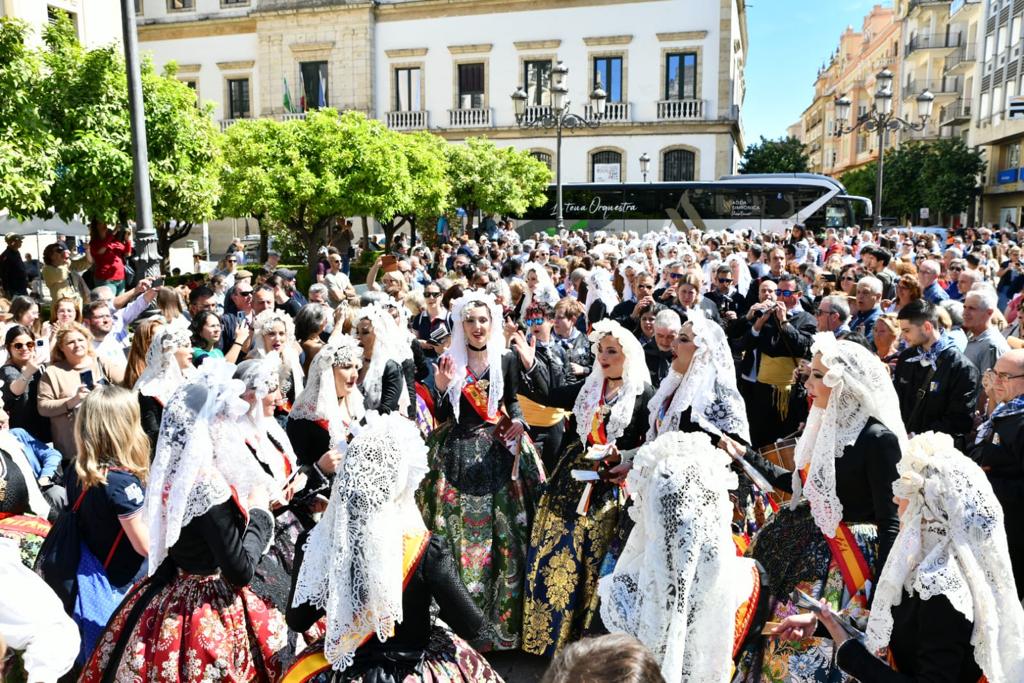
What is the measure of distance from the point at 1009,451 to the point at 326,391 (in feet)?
10.6

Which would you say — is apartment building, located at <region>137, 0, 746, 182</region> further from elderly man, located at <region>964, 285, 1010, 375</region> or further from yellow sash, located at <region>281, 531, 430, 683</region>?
yellow sash, located at <region>281, 531, 430, 683</region>

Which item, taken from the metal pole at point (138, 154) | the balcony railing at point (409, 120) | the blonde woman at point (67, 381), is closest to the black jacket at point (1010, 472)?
the blonde woman at point (67, 381)

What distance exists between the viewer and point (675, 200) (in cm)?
3269

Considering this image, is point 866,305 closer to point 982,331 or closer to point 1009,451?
point 982,331

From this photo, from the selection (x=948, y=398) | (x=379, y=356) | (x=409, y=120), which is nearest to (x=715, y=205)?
(x=409, y=120)

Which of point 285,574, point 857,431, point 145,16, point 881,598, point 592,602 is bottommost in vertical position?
point 592,602

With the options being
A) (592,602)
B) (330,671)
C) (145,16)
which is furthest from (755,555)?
(145,16)

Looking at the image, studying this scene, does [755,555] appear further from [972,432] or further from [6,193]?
[6,193]

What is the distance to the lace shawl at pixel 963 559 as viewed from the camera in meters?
2.25

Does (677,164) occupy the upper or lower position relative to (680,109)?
lower

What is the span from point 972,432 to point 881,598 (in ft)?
11.2

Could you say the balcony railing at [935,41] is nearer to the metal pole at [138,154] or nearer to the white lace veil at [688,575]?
the metal pole at [138,154]

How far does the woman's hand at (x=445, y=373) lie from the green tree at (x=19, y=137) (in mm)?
6455

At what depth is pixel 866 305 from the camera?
7.02 m
